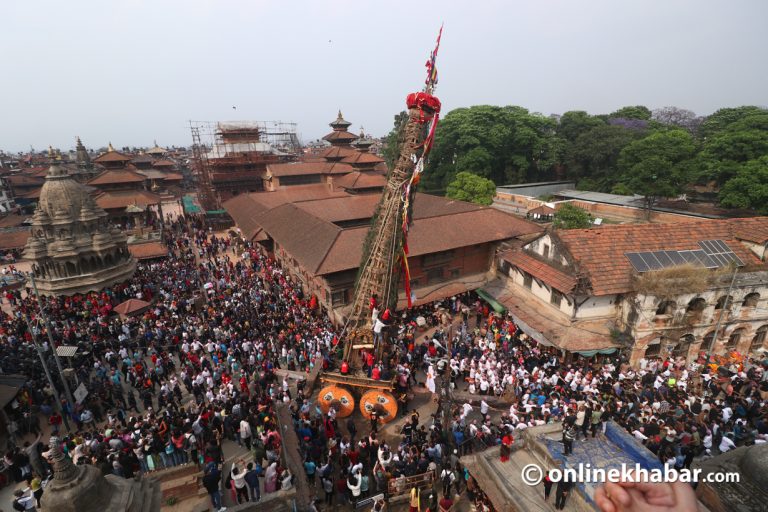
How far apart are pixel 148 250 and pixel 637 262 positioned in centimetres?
3614

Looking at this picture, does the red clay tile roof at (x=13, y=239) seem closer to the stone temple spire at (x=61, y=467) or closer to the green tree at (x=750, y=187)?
the stone temple spire at (x=61, y=467)

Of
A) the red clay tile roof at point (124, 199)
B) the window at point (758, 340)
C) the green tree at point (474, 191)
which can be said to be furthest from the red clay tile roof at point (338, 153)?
the window at point (758, 340)

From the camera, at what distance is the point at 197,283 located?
26.5 meters

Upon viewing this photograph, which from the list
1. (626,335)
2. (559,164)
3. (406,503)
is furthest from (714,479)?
(559,164)

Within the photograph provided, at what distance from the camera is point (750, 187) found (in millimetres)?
31625

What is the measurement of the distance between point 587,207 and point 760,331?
25946mm

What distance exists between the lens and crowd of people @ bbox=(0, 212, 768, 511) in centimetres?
1155

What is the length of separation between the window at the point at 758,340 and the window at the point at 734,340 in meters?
0.81

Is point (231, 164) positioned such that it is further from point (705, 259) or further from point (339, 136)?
point (705, 259)

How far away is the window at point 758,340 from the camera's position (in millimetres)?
19969

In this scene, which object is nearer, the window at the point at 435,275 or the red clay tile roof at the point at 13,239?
the window at the point at 435,275

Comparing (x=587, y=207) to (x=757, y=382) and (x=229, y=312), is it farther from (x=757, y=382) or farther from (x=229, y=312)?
(x=229, y=312)

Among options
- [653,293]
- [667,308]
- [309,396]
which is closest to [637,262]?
[653,293]

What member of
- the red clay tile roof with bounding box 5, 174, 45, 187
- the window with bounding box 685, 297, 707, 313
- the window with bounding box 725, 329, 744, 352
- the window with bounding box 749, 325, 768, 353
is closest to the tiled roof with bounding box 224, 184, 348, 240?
the window with bounding box 685, 297, 707, 313
